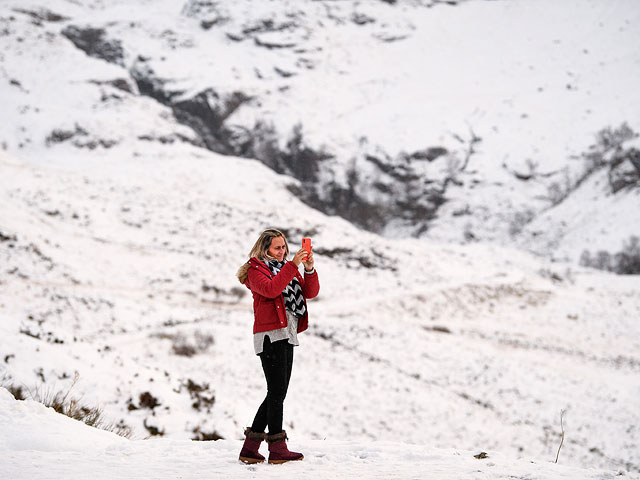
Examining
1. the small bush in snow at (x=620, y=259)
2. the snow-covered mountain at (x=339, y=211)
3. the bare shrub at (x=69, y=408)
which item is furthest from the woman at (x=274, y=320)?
the small bush in snow at (x=620, y=259)

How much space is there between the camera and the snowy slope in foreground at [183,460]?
12.3 ft

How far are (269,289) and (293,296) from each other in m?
0.36

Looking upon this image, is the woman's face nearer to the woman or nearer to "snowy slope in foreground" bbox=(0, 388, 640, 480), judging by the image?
the woman

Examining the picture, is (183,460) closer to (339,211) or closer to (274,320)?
(274,320)

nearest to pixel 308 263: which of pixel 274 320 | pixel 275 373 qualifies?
pixel 274 320

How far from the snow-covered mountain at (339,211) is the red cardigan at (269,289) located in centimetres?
231

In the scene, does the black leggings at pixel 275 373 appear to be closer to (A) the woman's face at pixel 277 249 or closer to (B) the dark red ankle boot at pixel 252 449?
(B) the dark red ankle boot at pixel 252 449

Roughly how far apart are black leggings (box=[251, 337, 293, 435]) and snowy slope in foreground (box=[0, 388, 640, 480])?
422 millimetres

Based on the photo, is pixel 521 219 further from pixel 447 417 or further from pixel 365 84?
pixel 447 417

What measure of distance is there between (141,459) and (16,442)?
3.79ft

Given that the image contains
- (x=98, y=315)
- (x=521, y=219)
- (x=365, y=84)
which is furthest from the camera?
(x=365, y=84)

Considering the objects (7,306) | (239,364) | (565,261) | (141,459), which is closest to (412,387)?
(239,364)

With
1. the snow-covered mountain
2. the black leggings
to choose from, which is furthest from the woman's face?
the snow-covered mountain

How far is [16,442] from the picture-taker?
13.6 feet
